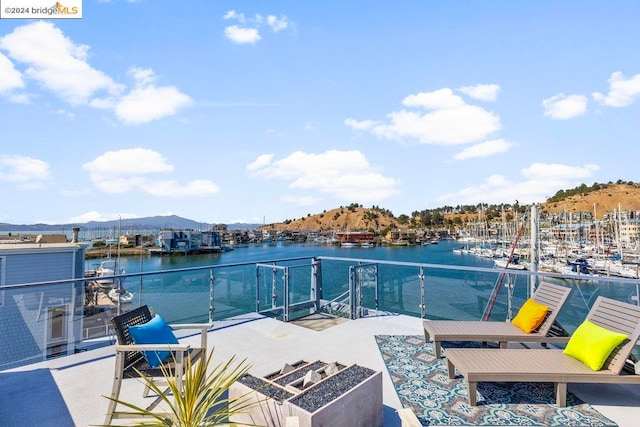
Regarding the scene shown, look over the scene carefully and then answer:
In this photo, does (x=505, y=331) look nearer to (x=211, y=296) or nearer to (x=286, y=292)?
(x=286, y=292)

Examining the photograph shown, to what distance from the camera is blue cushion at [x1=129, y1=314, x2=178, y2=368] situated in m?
2.80

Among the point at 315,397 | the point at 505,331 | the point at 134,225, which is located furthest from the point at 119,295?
the point at 134,225

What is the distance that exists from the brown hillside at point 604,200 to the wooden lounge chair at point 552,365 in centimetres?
4784

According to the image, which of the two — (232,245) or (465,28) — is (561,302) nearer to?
(465,28)

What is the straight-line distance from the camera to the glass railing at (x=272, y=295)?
409 centimetres

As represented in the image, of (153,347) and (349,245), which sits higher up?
(153,347)

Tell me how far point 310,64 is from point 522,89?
581cm

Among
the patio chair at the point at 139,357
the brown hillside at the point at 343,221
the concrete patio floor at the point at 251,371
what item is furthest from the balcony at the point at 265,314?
the brown hillside at the point at 343,221

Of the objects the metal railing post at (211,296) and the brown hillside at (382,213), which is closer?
the metal railing post at (211,296)

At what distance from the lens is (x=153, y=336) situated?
2914 mm

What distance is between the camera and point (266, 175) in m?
25.3

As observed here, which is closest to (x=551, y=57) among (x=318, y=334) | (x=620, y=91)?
(x=620, y=91)

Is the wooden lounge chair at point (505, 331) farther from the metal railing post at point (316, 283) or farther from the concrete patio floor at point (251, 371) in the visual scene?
the metal railing post at point (316, 283)

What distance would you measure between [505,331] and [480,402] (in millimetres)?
1231
